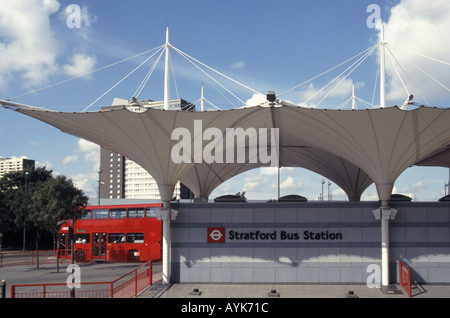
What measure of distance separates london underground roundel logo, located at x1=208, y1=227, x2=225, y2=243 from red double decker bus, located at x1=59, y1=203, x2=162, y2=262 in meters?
8.42

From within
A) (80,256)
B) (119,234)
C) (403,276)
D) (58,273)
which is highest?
(119,234)

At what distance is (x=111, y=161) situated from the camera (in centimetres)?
12962

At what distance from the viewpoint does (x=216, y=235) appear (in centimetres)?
2208

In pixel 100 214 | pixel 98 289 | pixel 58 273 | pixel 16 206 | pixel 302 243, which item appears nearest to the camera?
pixel 98 289

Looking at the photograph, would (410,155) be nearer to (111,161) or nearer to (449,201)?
(449,201)

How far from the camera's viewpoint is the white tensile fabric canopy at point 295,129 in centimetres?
1938

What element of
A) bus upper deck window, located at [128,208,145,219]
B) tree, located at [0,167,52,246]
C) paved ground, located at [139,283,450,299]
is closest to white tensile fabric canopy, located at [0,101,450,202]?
paved ground, located at [139,283,450,299]

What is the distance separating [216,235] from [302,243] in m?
4.43

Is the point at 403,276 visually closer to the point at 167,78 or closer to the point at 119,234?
the point at 167,78

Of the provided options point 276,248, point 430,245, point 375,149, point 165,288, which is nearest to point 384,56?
point 375,149

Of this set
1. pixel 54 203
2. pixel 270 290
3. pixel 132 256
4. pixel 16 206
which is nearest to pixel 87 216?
pixel 54 203

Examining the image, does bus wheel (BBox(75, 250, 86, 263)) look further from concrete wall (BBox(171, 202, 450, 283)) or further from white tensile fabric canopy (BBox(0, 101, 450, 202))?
concrete wall (BBox(171, 202, 450, 283))

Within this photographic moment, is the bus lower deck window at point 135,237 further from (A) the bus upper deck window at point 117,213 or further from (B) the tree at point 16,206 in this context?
(B) the tree at point 16,206

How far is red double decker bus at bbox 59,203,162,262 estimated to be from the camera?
1193 inches
